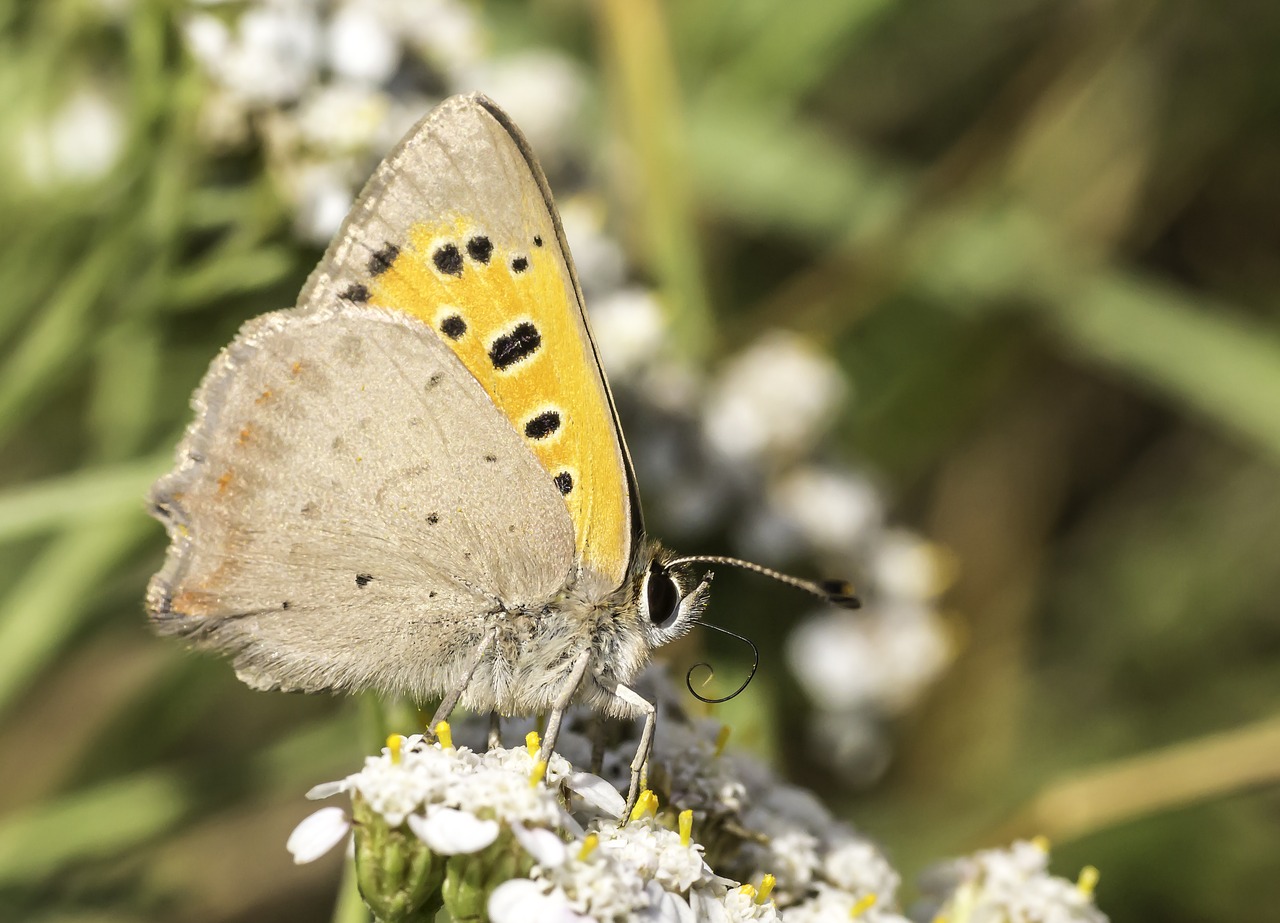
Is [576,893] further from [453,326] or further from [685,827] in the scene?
[453,326]

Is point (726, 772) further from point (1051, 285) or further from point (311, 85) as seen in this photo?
point (1051, 285)

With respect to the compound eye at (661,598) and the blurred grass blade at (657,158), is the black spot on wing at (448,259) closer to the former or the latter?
the compound eye at (661,598)

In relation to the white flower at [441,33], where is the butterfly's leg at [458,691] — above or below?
below

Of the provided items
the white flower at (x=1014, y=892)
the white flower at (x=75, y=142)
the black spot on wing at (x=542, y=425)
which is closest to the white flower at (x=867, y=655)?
the white flower at (x=1014, y=892)

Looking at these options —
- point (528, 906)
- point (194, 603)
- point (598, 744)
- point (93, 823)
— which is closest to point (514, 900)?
point (528, 906)

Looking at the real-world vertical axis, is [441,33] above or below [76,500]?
above

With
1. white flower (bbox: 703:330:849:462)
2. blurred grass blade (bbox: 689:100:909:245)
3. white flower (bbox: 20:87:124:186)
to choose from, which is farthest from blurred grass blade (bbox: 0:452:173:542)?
blurred grass blade (bbox: 689:100:909:245)
